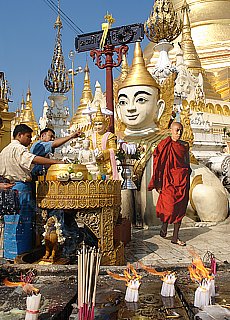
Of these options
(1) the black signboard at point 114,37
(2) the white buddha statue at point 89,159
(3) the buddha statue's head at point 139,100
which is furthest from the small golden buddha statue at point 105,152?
(1) the black signboard at point 114,37

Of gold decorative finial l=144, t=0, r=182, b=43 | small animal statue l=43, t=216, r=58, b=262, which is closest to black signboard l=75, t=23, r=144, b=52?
gold decorative finial l=144, t=0, r=182, b=43

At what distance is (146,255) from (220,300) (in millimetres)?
2507

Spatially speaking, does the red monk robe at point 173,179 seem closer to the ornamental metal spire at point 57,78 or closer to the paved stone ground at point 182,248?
the paved stone ground at point 182,248

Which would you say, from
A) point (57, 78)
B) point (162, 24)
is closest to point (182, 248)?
point (162, 24)

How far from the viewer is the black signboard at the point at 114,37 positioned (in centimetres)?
991

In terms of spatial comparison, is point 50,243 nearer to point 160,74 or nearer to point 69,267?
point 69,267

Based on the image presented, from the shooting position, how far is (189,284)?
7.80 feet

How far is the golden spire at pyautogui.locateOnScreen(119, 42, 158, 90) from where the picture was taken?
639cm

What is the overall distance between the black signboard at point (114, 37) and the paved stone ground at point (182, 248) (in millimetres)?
5225

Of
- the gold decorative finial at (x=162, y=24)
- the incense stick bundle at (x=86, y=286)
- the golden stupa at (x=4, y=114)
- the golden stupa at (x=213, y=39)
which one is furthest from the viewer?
the golden stupa at (x=213, y=39)

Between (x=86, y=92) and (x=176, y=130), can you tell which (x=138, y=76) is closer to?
(x=176, y=130)

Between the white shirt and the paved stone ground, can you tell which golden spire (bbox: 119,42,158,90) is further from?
the white shirt

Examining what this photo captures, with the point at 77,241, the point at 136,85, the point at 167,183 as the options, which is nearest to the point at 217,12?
the point at 136,85

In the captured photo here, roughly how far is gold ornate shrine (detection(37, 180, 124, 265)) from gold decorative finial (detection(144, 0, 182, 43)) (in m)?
7.33
